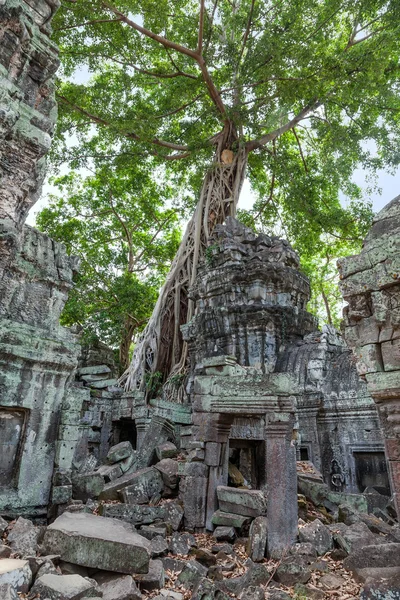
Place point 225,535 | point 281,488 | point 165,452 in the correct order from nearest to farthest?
point 281,488 < point 225,535 < point 165,452

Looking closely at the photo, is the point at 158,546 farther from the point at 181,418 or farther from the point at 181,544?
the point at 181,418

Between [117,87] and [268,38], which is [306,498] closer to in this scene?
[268,38]

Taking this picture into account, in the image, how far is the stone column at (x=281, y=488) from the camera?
421 cm

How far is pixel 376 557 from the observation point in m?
3.18

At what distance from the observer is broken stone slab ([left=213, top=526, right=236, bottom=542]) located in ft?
14.8

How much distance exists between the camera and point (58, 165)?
13.5 meters

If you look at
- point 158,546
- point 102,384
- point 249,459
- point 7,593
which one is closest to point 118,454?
point 249,459

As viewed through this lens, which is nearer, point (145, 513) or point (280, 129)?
point (145, 513)

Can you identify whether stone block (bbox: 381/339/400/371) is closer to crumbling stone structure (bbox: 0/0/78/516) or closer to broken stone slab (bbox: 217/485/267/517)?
broken stone slab (bbox: 217/485/267/517)

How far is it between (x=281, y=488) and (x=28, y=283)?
12.6ft

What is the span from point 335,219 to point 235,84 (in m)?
5.27

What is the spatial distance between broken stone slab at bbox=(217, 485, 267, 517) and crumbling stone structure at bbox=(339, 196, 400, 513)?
2220mm

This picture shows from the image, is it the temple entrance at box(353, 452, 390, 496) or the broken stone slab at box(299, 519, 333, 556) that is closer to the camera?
the broken stone slab at box(299, 519, 333, 556)

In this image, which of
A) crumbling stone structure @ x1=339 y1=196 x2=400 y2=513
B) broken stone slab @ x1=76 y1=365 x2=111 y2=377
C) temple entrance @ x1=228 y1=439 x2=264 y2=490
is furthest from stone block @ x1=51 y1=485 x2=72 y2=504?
broken stone slab @ x1=76 y1=365 x2=111 y2=377
